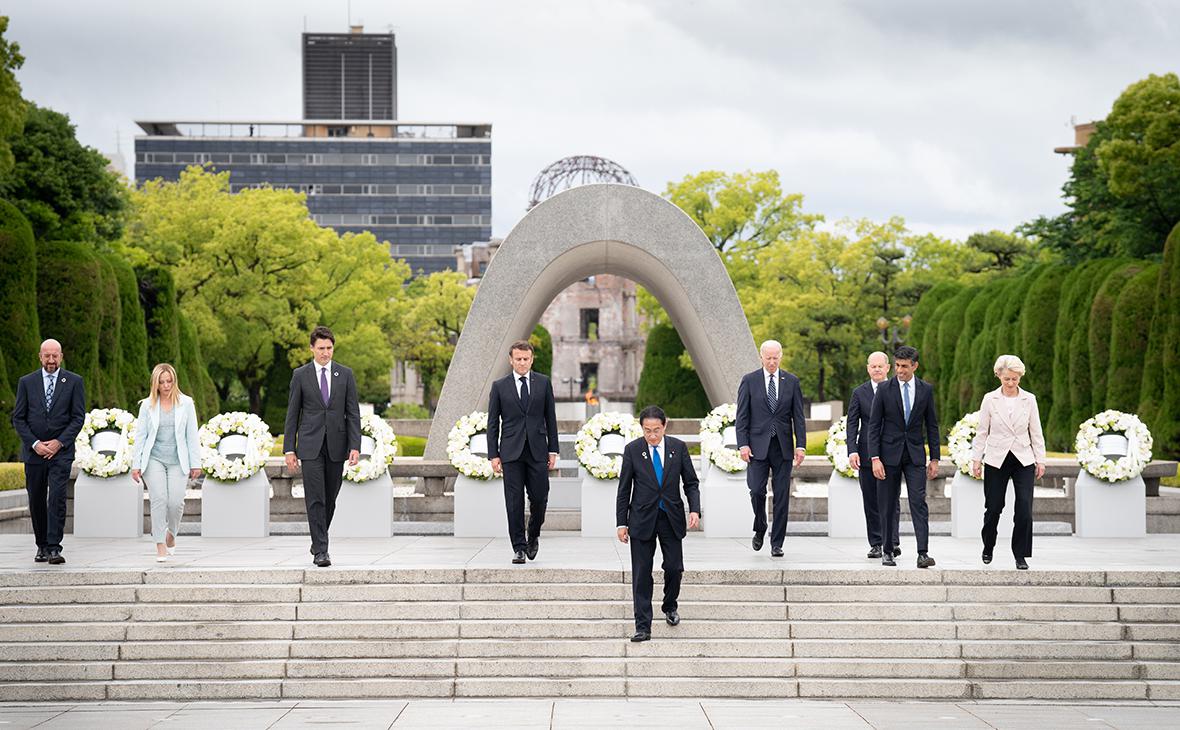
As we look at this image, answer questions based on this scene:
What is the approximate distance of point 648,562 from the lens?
27.9 ft

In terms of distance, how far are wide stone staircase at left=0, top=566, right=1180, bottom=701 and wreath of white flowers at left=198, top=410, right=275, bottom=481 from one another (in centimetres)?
324

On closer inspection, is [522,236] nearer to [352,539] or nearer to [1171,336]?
[352,539]

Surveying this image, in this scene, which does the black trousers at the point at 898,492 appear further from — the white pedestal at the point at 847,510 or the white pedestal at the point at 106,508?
the white pedestal at the point at 106,508

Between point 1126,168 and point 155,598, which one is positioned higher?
point 1126,168

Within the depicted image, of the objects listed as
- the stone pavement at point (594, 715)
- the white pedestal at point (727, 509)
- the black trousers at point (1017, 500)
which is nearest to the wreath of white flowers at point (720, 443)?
the white pedestal at point (727, 509)

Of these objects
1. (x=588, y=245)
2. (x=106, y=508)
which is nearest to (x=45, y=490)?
(x=106, y=508)

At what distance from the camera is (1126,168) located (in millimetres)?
A: 33281

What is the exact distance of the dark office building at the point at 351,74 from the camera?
162m

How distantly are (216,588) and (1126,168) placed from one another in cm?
3010

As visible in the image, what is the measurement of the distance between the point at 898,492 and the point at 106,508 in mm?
7869

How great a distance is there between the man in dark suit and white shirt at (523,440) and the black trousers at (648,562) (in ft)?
6.28

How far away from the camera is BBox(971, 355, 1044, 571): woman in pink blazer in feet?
32.1

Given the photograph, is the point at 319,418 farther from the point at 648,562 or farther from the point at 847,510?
the point at 847,510

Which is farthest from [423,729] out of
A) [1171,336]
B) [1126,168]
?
[1126,168]
